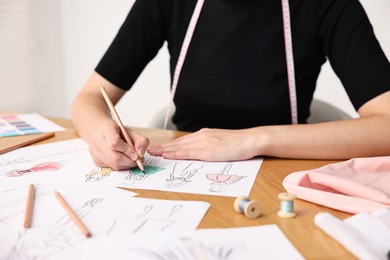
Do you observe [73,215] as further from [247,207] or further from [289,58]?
[289,58]

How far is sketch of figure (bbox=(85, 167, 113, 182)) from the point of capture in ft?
3.01

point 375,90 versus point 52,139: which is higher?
point 375,90

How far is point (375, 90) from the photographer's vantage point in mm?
1119

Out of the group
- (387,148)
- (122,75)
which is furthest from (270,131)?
→ (122,75)

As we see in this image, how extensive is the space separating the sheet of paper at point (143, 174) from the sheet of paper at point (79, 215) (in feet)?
0.20

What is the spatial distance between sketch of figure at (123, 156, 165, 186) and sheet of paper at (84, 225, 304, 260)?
235 mm

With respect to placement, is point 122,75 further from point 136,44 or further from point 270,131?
point 270,131

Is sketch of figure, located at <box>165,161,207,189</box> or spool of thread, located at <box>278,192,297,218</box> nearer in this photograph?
spool of thread, located at <box>278,192,297,218</box>

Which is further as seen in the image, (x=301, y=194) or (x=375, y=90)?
(x=375, y=90)

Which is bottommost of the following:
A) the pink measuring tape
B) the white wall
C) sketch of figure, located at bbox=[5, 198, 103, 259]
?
the white wall

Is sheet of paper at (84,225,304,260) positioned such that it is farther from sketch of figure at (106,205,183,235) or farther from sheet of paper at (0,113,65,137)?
sheet of paper at (0,113,65,137)

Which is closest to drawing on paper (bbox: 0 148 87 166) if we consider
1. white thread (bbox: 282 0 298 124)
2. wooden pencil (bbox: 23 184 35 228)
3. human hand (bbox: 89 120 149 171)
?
human hand (bbox: 89 120 149 171)

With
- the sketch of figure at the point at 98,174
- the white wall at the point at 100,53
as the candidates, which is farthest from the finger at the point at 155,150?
the white wall at the point at 100,53

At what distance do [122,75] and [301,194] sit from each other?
668mm
